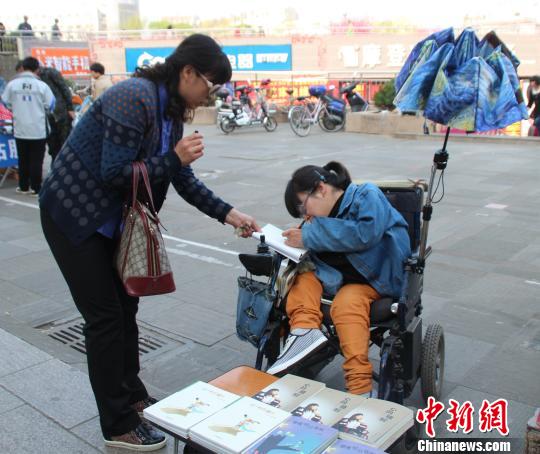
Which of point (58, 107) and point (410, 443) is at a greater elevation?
point (58, 107)

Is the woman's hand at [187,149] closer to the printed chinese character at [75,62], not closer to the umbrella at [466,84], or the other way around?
the umbrella at [466,84]

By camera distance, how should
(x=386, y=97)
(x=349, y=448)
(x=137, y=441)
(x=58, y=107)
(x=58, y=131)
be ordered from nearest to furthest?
(x=349, y=448) → (x=137, y=441) → (x=58, y=107) → (x=58, y=131) → (x=386, y=97)

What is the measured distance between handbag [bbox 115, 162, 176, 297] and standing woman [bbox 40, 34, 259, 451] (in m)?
0.08

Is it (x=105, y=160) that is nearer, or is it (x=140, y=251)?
(x=105, y=160)

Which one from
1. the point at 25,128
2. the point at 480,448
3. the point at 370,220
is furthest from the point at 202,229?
the point at 480,448

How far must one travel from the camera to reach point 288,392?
2.33 meters

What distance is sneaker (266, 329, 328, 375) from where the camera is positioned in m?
2.69

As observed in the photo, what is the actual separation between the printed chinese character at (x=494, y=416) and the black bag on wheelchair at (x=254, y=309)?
1.08 m

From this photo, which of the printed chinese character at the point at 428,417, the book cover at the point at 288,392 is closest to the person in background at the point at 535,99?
the printed chinese character at the point at 428,417

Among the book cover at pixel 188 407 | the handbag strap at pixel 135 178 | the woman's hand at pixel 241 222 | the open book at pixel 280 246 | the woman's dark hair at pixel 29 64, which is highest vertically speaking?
the woman's dark hair at pixel 29 64

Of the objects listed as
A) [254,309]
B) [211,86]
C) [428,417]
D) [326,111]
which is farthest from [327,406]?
[326,111]

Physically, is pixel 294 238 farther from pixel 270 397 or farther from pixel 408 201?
pixel 270 397

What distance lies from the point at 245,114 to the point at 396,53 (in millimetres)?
11383

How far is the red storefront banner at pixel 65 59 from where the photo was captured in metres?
20.9
